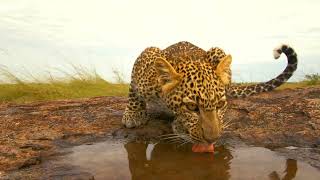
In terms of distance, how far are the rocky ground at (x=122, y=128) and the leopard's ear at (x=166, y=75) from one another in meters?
0.92

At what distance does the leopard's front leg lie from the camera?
8.04 metres

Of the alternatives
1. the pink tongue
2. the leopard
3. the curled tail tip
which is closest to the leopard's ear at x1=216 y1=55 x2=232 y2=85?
the leopard

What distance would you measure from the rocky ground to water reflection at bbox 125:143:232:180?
84cm

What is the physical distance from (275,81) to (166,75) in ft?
15.4

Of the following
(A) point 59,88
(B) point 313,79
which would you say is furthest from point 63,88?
(B) point 313,79

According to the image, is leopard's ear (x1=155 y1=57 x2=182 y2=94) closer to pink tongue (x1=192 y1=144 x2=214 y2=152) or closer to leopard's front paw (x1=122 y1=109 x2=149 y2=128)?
pink tongue (x1=192 y1=144 x2=214 y2=152)

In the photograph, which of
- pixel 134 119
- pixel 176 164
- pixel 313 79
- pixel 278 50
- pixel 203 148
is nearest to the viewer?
pixel 176 164

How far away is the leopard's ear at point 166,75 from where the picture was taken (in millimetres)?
6613

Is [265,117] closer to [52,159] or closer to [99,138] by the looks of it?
[99,138]

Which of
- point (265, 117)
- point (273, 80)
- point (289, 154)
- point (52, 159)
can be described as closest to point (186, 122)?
point (289, 154)

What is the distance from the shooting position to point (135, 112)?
8102 millimetres

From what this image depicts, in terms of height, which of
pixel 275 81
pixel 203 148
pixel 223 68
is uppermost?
pixel 223 68

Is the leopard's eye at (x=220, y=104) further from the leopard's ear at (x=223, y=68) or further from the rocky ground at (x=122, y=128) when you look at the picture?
the rocky ground at (x=122, y=128)

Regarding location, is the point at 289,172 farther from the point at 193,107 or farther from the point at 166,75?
the point at 166,75
